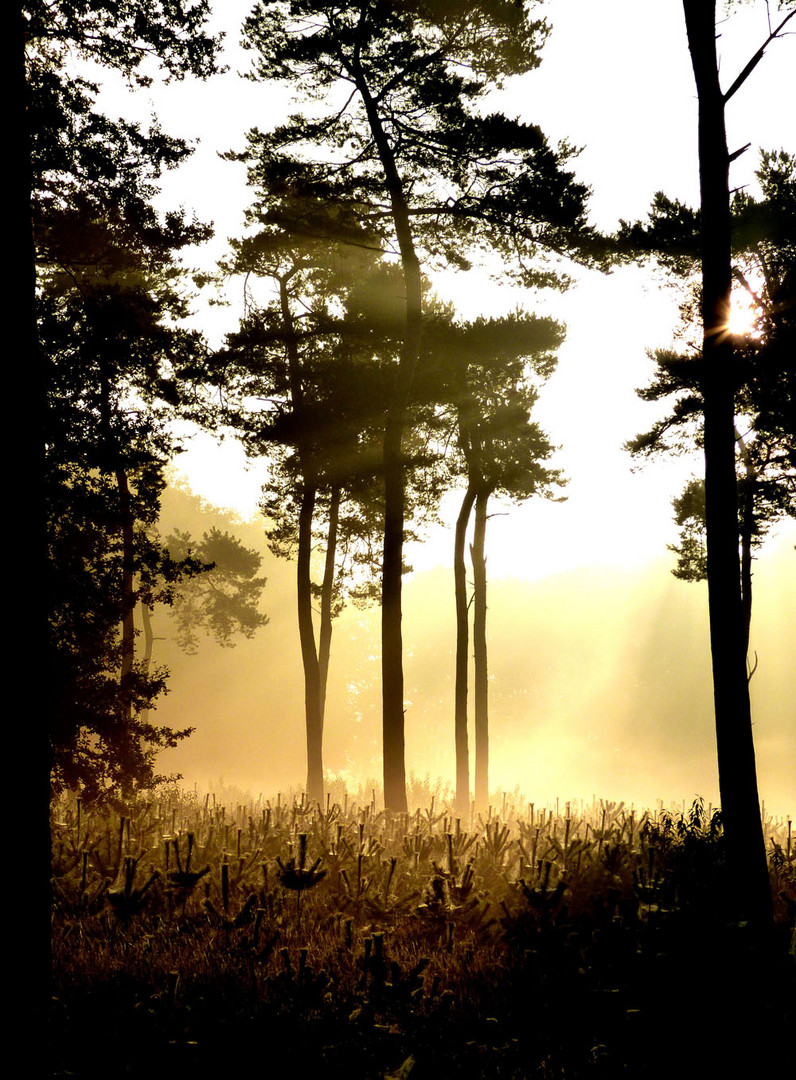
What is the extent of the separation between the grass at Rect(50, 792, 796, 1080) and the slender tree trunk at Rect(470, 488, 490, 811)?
1136cm

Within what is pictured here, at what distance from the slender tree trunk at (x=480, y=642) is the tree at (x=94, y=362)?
823cm

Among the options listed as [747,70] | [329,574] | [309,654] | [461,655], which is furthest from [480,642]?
[747,70]

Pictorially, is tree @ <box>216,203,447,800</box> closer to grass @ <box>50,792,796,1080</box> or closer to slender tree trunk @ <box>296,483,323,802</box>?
slender tree trunk @ <box>296,483,323,802</box>

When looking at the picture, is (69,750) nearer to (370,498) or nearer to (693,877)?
(693,877)

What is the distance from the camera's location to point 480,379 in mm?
16266

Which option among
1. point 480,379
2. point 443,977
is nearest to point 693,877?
point 443,977

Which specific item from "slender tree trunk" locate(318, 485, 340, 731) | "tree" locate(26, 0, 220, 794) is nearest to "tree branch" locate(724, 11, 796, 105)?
"tree" locate(26, 0, 220, 794)

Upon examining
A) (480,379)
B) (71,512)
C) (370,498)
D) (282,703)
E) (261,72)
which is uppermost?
(261,72)

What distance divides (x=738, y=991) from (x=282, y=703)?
56453mm

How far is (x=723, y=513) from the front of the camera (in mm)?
5988

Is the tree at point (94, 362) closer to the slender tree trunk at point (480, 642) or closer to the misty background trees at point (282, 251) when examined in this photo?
the misty background trees at point (282, 251)

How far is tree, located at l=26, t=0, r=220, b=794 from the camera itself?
338 inches

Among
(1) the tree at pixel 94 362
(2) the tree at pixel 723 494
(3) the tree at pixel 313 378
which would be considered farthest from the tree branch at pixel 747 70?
(3) the tree at pixel 313 378

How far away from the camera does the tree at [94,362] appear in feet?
28.1
